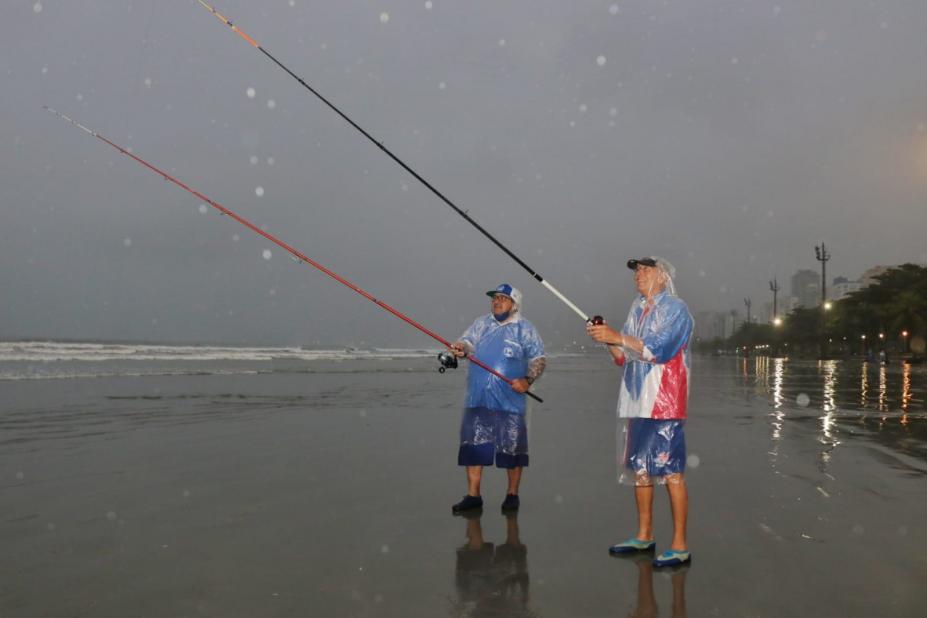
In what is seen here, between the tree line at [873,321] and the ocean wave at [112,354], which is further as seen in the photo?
the tree line at [873,321]

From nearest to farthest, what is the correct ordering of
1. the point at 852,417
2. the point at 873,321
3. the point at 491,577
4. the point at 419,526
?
the point at 491,577 < the point at 419,526 < the point at 852,417 < the point at 873,321

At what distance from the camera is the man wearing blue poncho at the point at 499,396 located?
514cm

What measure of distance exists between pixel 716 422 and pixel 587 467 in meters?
4.87

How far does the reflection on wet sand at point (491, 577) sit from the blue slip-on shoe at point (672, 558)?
2.51 feet

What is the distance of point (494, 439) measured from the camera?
5180mm

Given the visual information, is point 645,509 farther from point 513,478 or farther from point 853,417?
point 853,417

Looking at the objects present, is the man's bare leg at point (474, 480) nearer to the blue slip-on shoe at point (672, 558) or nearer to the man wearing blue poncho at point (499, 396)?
the man wearing blue poncho at point (499, 396)

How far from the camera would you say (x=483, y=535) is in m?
4.38

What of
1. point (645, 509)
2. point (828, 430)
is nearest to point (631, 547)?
point (645, 509)

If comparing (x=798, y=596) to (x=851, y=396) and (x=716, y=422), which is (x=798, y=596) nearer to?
(x=716, y=422)

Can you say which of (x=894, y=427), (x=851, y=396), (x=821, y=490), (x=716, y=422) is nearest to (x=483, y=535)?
(x=821, y=490)

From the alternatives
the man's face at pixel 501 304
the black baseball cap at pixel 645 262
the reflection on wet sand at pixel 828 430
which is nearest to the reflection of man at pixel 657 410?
the black baseball cap at pixel 645 262

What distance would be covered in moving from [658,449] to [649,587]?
82 centimetres

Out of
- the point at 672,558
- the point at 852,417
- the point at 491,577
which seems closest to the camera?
the point at 491,577
